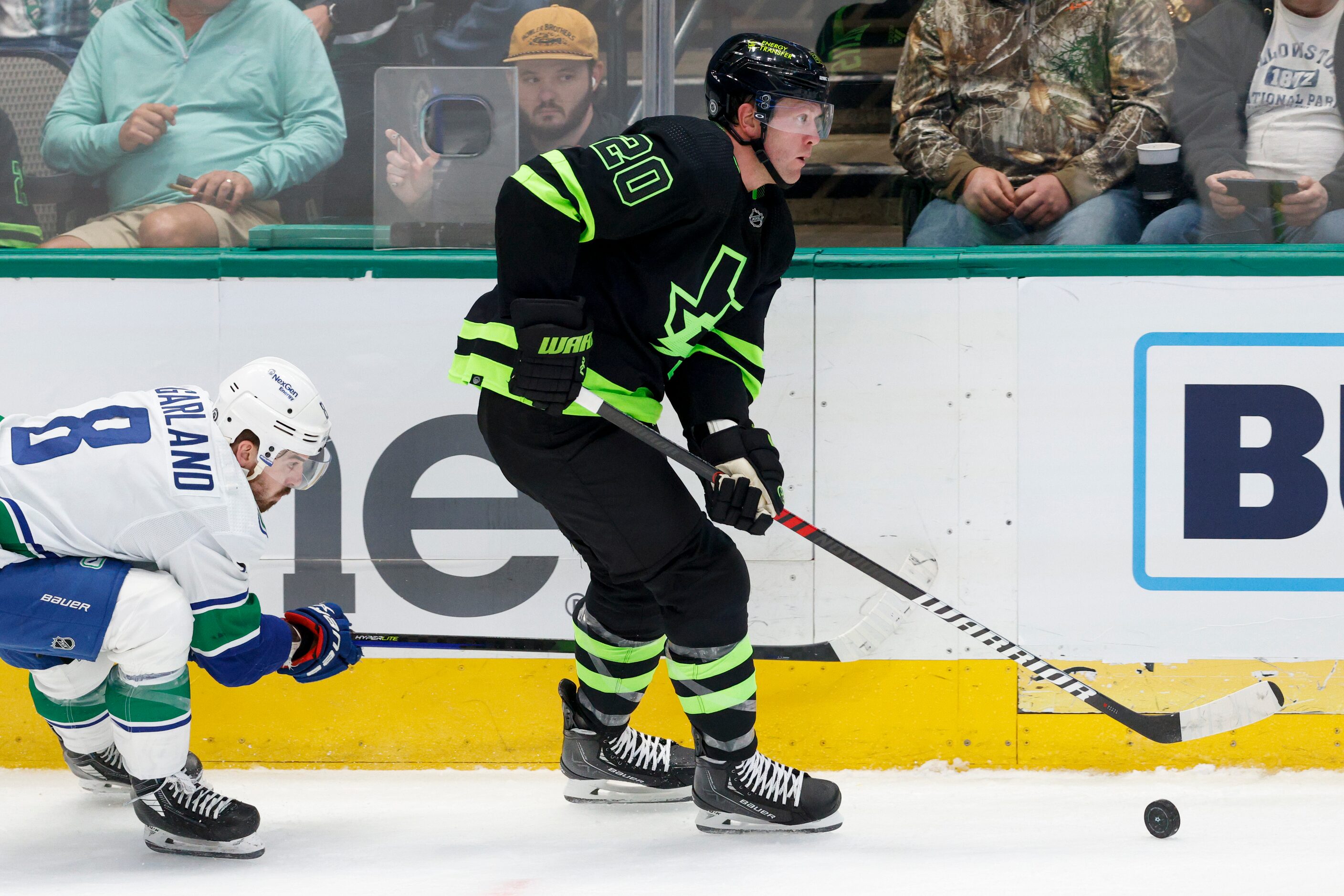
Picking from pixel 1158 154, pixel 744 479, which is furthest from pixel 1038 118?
pixel 744 479

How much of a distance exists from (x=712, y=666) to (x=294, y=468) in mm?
802

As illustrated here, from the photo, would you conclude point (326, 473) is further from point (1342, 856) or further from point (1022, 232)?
point (1342, 856)

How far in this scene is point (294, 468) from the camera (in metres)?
2.23

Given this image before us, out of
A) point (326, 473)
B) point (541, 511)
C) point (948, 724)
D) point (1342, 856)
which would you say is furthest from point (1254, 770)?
point (326, 473)

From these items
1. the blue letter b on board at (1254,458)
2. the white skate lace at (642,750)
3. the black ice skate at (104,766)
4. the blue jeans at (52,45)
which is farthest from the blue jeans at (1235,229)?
the blue jeans at (52,45)

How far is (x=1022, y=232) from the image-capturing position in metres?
2.68

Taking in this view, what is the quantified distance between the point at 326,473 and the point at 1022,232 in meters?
1.53

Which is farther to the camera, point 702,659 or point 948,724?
point 948,724

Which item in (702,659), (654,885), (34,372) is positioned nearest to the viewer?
(654,885)

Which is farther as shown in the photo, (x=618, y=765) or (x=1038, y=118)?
(x=1038, y=118)

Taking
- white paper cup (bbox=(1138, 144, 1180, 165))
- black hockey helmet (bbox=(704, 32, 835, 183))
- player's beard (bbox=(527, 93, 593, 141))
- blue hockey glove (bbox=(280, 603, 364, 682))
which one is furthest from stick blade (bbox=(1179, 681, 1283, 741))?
player's beard (bbox=(527, 93, 593, 141))

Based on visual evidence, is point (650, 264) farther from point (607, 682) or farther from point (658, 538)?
point (607, 682)

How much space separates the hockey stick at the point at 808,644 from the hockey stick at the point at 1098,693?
0.31m

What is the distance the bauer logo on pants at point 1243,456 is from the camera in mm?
2561
